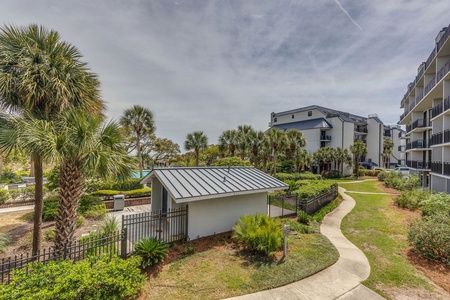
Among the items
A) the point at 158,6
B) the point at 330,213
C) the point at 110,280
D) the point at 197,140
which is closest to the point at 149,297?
the point at 110,280

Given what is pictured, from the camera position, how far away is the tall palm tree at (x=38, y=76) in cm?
684

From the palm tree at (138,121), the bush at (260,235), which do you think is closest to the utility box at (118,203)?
the bush at (260,235)

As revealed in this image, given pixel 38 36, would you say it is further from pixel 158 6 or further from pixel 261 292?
pixel 261 292

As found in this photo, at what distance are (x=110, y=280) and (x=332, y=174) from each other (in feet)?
151

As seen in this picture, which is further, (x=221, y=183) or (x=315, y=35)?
(x=315, y=35)

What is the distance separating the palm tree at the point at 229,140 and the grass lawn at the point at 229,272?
1061 inches

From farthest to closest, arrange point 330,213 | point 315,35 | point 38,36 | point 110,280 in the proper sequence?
point 330,213 < point 315,35 < point 38,36 < point 110,280

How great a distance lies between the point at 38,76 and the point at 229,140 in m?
29.6

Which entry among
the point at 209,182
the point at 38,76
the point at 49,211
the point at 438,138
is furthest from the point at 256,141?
the point at 38,76

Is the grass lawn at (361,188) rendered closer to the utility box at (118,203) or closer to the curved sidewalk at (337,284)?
the curved sidewalk at (337,284)

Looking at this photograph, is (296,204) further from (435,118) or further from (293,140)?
(293,140)

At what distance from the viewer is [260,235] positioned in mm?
8344

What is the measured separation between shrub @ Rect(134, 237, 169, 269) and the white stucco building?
180cm

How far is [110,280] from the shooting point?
5.16 m
